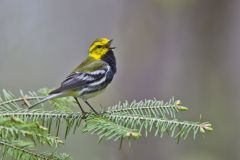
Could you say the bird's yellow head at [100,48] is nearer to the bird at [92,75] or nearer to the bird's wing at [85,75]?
the bird at [92,75]

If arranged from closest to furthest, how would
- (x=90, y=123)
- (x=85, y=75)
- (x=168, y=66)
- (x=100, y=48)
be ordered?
(x=90, y=123)
(x=85, y=75)
(x=100, y=48)
(x=168, y=66)

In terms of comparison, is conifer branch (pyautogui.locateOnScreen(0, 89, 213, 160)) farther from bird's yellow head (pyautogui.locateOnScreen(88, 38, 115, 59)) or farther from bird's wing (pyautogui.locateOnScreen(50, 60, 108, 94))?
bird's yellow head (pyautogui.locateOnScreen(88, 38, 115, 59))

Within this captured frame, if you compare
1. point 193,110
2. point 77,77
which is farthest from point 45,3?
point 77,77

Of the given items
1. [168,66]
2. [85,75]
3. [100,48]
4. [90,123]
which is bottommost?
[90,123]

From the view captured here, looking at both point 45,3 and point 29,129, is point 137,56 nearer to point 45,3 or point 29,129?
point 45,3

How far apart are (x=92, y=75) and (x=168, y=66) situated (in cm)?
250

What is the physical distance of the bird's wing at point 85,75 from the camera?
330cm

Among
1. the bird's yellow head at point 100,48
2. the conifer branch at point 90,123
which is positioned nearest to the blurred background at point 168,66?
the bird's yellow head at point 100,48

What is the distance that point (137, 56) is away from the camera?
20.5 ft

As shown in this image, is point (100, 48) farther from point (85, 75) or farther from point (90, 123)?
point (90, 123)

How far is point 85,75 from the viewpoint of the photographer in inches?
140

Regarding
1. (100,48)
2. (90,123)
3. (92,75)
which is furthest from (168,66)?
(90,123)

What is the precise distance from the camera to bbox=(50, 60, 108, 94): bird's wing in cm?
330

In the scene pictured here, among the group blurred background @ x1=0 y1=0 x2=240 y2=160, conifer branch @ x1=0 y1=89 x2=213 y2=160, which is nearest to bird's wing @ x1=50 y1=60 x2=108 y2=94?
conifer branch @ x1=0 y1=89 x2=213 y2=160
